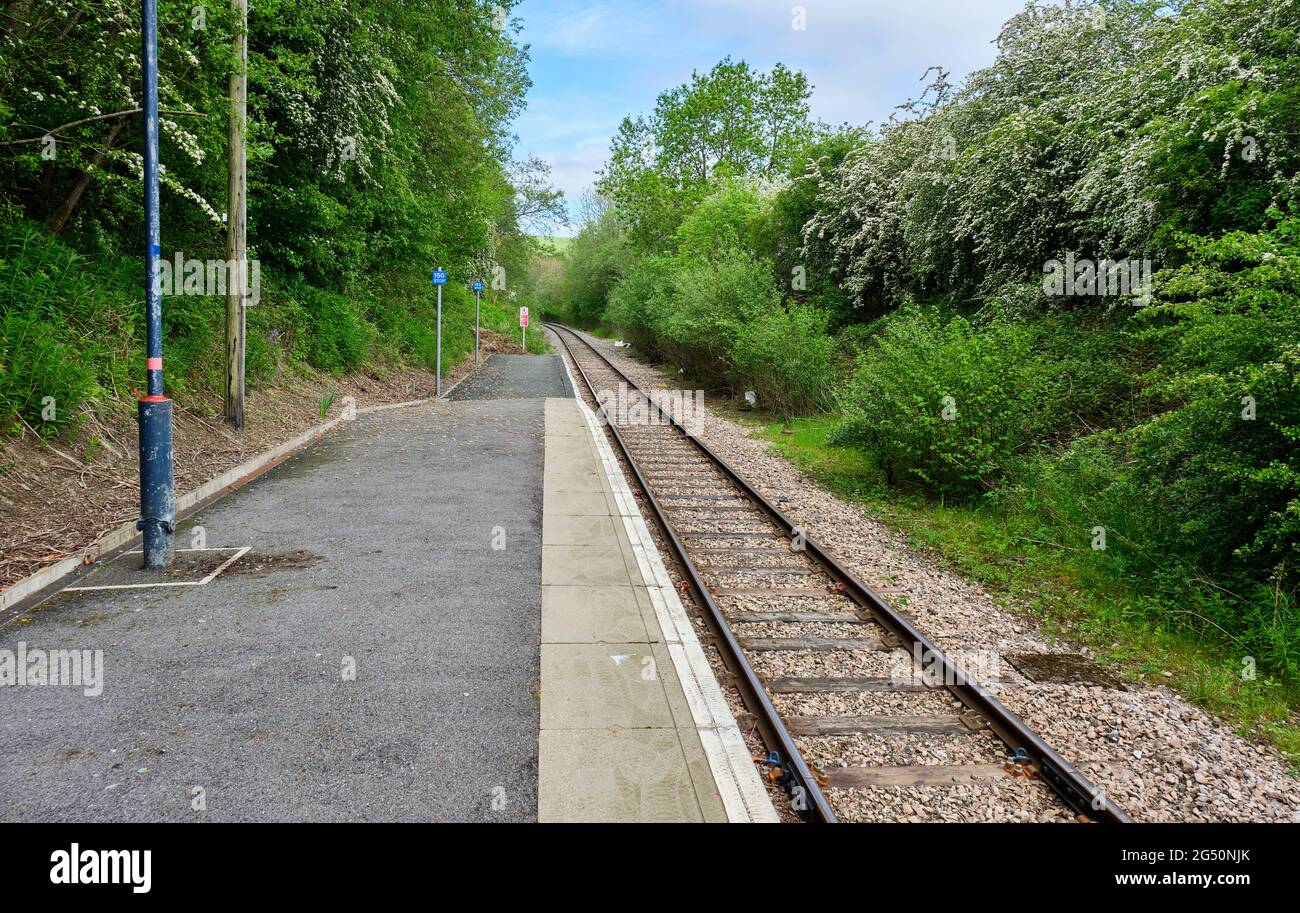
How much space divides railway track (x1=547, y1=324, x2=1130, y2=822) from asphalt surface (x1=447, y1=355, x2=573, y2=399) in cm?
1240

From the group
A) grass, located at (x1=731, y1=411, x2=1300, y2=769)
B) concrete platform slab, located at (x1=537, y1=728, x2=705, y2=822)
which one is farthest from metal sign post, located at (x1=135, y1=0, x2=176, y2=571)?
grass, located at (x1=731, y1=411, x2=1300, y2=769)

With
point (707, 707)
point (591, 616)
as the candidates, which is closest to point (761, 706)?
point (707, 707)

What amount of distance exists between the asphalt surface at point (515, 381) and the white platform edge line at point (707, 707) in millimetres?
15123

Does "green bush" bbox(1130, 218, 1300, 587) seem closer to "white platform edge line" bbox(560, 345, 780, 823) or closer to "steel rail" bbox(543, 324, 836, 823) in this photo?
"steel rail" bbox(543, 324, 836, 823)

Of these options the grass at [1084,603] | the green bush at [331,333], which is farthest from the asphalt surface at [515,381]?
the grass at [1084,603]

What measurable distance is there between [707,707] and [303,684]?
2573 mm

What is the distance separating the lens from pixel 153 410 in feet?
22.5

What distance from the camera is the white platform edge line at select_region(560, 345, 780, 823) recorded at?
3873 millimetres

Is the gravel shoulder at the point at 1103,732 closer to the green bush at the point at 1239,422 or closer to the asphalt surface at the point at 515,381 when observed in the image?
the green bush at the point at 1239,422

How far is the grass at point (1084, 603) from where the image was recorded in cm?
536

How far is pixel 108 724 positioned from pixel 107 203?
1076 centimetres

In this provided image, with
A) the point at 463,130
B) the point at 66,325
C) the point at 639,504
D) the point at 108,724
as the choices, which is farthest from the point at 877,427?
the point at 463,130

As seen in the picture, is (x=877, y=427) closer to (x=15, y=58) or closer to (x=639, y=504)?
(x=639, y=504)

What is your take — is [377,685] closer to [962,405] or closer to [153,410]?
[153,410]
